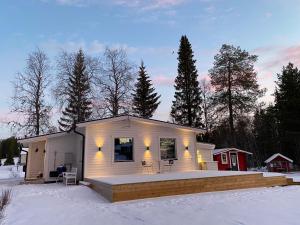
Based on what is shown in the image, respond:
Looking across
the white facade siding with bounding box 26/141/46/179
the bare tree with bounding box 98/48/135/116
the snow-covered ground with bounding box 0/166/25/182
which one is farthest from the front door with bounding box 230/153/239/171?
the snow-covered ground with bounding box 0/166/25/182

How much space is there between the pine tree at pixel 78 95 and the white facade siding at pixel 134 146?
41.0 ft

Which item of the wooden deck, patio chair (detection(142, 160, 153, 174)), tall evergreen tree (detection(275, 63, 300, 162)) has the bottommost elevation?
the wooden deck

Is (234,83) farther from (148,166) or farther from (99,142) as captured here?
(99,142)

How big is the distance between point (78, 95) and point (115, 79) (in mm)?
3852

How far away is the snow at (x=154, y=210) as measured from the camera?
17.5ft

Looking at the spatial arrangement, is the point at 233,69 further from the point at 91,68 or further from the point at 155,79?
the point at 91,68

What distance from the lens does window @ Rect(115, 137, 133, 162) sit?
11961 millimetres

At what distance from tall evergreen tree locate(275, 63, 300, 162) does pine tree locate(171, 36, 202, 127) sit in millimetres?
8206

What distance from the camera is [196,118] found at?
26562mm

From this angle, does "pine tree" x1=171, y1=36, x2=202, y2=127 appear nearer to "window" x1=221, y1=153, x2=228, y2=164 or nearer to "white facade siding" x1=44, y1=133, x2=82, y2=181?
"window" x1=221, y1=153, x2=228, y2=164

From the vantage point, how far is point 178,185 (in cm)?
888

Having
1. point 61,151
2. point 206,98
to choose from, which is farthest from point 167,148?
point 206,98

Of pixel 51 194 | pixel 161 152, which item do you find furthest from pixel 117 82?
pixel 51 194

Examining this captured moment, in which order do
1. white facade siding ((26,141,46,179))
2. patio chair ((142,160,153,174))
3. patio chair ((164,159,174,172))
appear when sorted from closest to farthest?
patio chair ((142,160,153,174)) → patio chair ((164,159,174,172)) → white facade siding ((26,141,46,179))
